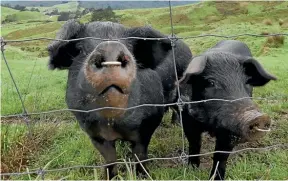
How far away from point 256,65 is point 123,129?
1184 mm

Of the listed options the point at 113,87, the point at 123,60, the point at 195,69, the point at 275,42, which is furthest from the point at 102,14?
the point at 113,87

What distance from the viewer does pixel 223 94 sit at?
3.59m

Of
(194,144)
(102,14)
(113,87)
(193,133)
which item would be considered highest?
(113,87)

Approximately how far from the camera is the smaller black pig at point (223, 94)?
3.36 metres

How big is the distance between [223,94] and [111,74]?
1.29 m

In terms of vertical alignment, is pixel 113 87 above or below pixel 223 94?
above

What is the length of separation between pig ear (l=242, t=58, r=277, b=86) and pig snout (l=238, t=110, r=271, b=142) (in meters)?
0.65

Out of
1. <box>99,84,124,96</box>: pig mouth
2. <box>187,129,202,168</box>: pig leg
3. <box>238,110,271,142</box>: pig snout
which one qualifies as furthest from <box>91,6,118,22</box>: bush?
<box>99,84,124,96</box>: pig mouth

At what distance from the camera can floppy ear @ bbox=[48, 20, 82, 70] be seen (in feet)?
11.2

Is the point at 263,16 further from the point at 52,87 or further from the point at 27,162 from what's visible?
the point at 27,162

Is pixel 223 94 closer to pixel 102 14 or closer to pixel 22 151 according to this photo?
pixel 22 151

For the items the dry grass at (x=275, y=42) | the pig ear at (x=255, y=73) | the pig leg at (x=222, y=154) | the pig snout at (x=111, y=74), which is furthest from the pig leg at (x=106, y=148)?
the dry grass at (x=275, y=42)

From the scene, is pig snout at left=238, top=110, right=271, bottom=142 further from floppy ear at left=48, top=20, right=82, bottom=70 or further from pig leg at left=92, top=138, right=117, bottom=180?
floppy ear at left=48, top=20, right=82, bottom=70

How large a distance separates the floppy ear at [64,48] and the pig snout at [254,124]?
1331 millimetres
